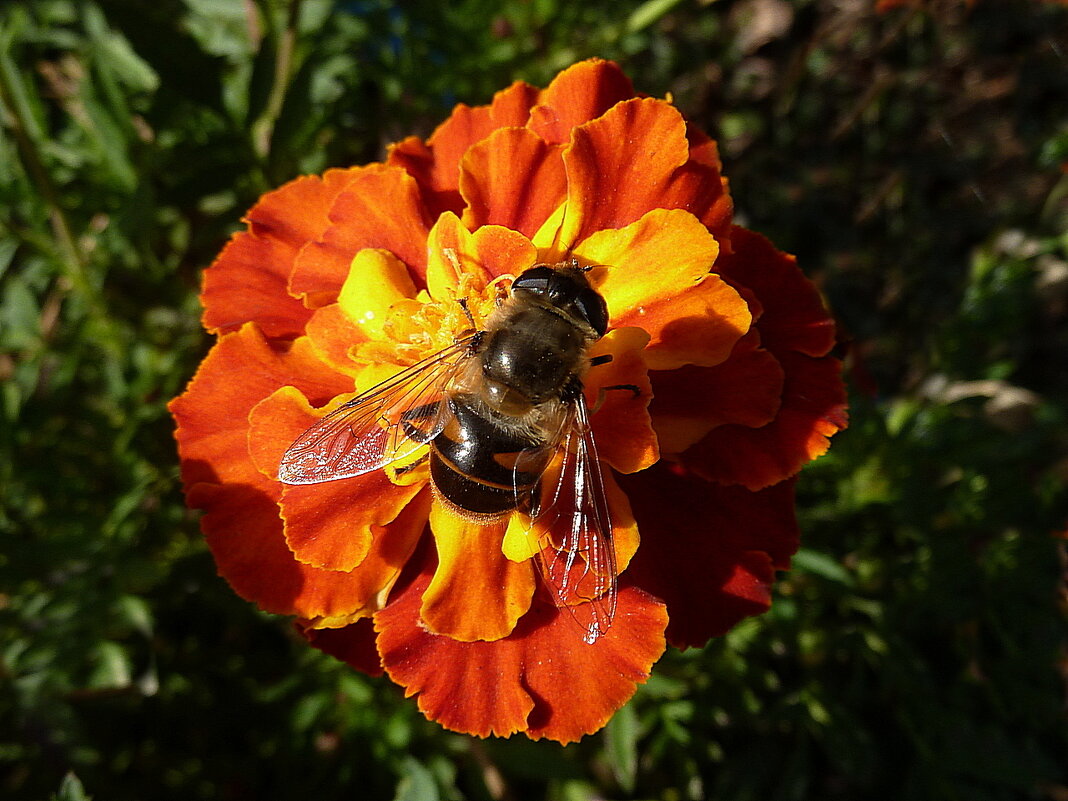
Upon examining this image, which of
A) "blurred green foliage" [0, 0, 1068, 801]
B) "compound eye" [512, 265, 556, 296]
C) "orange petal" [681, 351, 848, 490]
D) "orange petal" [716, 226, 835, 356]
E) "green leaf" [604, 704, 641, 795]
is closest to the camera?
"compound eye" [512, 265, 556, 296]

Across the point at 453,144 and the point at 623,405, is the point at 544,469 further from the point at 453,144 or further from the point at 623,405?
the point at 453,144

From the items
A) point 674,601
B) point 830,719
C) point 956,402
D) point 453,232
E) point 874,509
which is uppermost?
point 453,232

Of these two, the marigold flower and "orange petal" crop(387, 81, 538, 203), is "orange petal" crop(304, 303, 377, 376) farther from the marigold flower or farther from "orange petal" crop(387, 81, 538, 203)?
"orange petal" crop(387, 81, 538, 203)

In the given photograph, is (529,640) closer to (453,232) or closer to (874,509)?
(453,232)

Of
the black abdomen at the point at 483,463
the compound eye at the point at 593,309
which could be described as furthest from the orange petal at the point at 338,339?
the compound eye at the point at 593,309

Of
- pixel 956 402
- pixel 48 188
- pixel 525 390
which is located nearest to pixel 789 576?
pixel 956 402

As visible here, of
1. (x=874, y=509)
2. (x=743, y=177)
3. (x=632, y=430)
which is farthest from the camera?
(x=743, y=177)

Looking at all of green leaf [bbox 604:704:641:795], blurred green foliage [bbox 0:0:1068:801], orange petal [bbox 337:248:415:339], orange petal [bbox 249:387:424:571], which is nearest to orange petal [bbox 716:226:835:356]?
orange petal [bbox 337:248:415:339]
